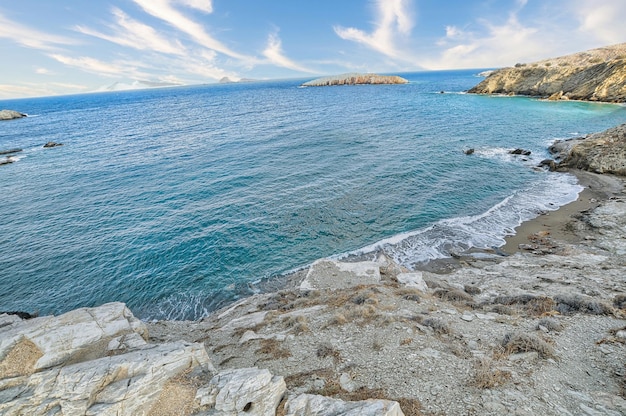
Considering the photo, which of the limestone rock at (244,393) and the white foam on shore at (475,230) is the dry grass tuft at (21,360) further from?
the white foam on shore at (475,230)

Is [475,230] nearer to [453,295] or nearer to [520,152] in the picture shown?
[453,295]

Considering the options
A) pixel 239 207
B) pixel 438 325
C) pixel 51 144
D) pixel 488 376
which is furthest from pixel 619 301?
pixel 51 144

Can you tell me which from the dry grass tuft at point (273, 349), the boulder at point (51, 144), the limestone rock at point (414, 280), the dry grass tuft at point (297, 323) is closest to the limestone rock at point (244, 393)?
the dry grass tuft at point (273, 349)

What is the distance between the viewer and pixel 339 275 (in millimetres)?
19969

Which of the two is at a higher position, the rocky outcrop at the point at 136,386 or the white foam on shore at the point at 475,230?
the rocky outcrop at the point at 136,386

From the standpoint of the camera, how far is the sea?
70.9 feet

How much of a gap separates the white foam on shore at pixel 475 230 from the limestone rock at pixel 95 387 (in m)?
17.3

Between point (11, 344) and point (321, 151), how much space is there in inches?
1672

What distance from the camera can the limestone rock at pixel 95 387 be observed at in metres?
7.54

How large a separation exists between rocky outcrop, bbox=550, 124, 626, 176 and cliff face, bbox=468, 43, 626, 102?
6355cm

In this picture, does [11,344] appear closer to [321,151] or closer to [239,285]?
[239,285]

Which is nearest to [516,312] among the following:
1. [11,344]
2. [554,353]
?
[554,353]

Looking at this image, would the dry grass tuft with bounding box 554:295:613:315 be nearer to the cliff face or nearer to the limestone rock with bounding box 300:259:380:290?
the limestone rock with bounding box 300:259:380:290

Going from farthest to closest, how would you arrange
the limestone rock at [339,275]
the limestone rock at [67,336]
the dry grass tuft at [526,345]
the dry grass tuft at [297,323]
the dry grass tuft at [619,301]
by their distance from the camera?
1. the limestone rock at [339,275]
2. the dry grass tuft at [619,301]
3. the dry grass tuft at [297,323]
4. the dry grass tuft at [526,345]
5. the limestone rock at [67,336]
